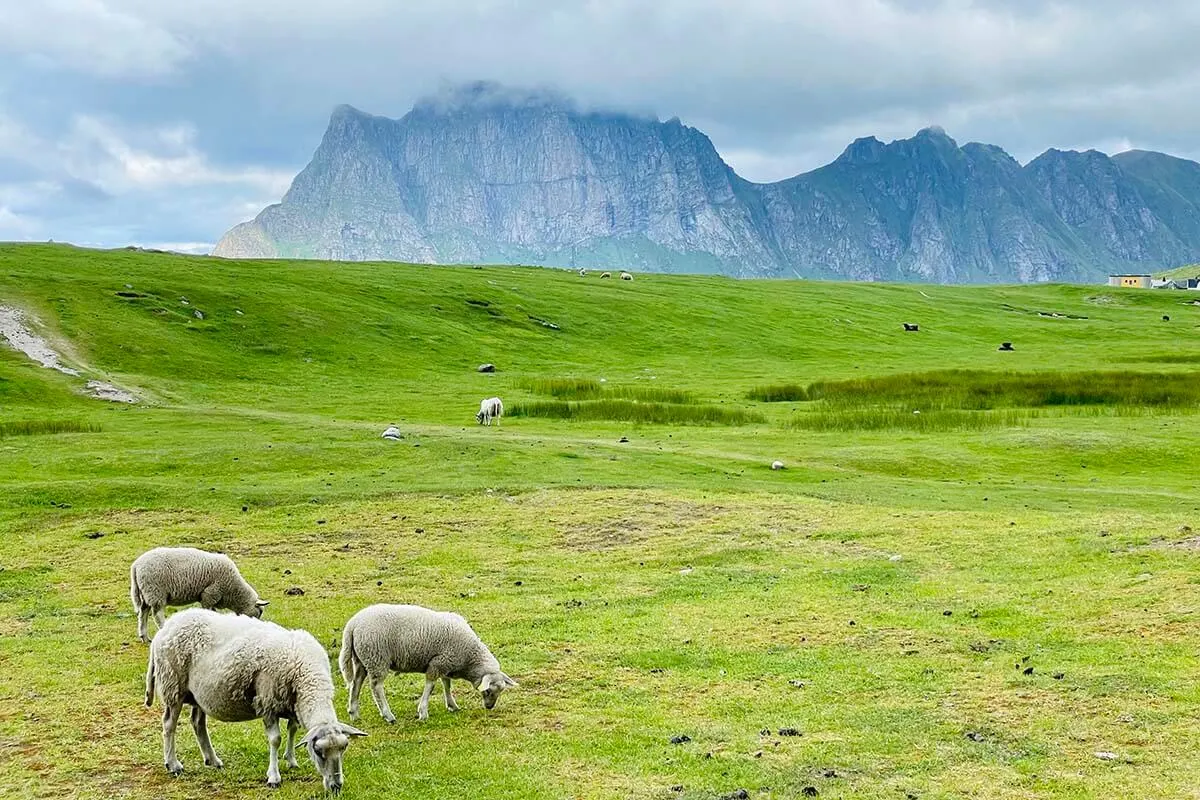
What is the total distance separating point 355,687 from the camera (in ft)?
52.9

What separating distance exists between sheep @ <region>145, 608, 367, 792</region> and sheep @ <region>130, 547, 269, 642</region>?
17.4 ft

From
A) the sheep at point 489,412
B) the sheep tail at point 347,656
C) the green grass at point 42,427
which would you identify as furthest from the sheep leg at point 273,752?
the sheep at point 489,412

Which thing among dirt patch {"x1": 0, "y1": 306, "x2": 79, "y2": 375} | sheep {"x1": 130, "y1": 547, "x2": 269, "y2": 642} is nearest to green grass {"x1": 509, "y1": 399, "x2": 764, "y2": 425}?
dirt patch {"x1": 0, "y1": 306, "x2": 79, "y2": 375}

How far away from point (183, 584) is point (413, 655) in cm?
641

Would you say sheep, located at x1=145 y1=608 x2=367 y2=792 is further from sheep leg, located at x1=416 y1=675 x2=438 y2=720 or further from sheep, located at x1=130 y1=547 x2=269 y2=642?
sheep, located at x1=130 y1=547 x2=269 y2=642

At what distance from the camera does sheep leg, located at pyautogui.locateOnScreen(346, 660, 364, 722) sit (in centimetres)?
1592

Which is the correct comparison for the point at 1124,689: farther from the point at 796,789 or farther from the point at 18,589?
the point at 18,589

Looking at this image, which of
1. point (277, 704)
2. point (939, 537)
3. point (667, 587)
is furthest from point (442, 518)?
point (277, 704)

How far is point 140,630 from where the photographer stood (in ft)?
64.1

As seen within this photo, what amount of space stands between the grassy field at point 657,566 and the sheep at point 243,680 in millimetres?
632

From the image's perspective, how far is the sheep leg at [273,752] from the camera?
42.6 ft

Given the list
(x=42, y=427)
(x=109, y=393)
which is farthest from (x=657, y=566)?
(x=109, y=393)

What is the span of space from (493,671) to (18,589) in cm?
1436

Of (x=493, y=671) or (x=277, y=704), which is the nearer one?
(x=277, y=704)
